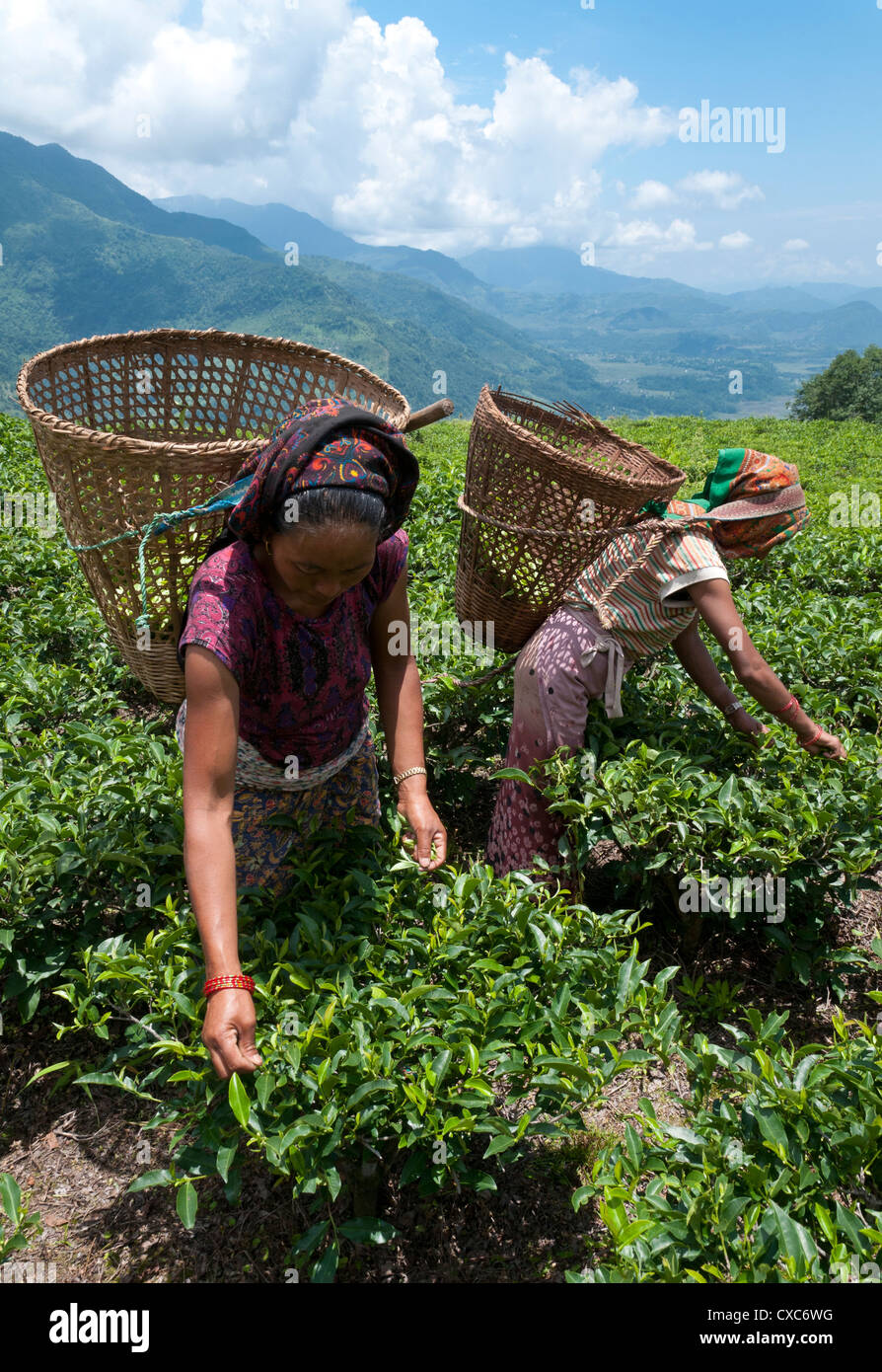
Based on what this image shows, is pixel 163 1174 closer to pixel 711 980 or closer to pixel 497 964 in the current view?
pixel 497 964

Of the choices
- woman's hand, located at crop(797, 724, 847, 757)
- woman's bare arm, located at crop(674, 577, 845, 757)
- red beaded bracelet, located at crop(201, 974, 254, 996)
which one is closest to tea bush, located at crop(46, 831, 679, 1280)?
red beaded bracelet, located at crop(201, 974, 254, 996)

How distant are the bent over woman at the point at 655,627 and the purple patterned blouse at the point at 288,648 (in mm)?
767

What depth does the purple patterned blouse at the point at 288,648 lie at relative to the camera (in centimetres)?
176


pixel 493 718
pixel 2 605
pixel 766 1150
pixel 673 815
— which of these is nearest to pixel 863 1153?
pixel 766 1150

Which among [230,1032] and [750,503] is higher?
[750,503]

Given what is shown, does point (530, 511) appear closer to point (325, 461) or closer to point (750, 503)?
point (750, 503)

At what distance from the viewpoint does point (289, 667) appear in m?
1.99

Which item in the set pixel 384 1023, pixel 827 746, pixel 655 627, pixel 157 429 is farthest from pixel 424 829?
pixel 157 429

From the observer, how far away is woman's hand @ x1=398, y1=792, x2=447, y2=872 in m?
2.08

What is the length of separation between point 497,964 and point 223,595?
97 centimetres

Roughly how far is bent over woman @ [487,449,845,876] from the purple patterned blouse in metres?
0.77

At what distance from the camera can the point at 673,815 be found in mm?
2504

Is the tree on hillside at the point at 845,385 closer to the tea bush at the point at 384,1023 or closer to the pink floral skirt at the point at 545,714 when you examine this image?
the pink floral skirt at the point at 545,714

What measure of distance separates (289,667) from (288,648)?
54 millimetres
